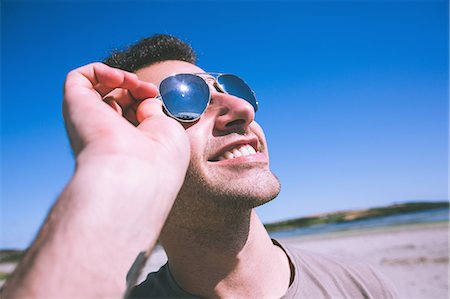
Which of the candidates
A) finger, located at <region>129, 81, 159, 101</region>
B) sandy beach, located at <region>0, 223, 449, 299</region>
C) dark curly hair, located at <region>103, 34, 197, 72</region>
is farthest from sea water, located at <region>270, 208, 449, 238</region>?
finger, located at <region>129, 81, 159, 101</region>

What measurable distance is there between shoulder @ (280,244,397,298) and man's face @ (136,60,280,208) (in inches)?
22.6

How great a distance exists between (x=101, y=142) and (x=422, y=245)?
1555cm

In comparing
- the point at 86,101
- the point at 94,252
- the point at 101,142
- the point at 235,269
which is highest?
the point at 86,101

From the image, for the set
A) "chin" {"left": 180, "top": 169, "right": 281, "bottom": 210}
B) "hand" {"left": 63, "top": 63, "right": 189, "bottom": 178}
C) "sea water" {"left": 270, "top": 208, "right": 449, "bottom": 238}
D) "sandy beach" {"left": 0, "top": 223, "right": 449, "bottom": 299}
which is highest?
"hand" {"left": 63, "top": 63, "right": 189, "bottom": 178}

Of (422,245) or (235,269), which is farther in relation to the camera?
(422,245)

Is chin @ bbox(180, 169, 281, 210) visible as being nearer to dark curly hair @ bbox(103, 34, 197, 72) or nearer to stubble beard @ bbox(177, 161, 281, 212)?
stubble beard @ bbox(177, 161, 281, 212)

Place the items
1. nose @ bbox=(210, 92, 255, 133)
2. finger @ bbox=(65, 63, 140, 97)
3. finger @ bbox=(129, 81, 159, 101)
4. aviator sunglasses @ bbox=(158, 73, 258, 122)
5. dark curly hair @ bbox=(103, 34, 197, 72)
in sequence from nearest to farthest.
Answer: finger @ bbox=(65, 63, 140, 97), finger @ bbox=(129, 81, 159, 101), aviator sunglasses @ bbox=(158, 73, 258, 122), nose @ bbox=(210, 92, 255, 133), dark curly hair @ bbox=(103, 34, 197, 72)

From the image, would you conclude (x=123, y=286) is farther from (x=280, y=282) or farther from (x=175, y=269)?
(x=280, y=282)

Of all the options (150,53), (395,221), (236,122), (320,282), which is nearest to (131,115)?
(236,122)

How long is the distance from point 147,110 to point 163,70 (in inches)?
47.9

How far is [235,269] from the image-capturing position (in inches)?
88.4

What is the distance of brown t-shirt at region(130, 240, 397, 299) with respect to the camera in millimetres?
2224

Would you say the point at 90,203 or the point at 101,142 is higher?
the point at 101,142

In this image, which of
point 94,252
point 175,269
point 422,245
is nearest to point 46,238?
point 94,252
